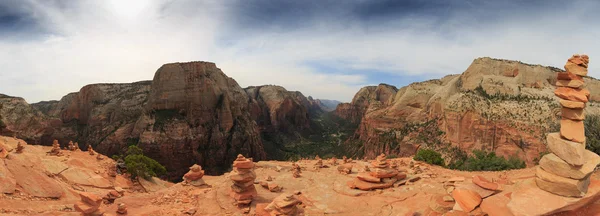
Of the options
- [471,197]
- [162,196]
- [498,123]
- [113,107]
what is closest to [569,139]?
[471,197]

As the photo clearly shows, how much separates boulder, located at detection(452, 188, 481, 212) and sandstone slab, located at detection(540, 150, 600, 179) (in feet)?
7.86

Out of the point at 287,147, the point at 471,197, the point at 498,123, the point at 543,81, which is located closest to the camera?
the point at 471,197

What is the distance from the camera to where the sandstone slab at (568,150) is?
8.77 meters

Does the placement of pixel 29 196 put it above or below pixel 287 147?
above

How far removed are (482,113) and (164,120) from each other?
236 feet

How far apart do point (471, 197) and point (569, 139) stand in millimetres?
3652

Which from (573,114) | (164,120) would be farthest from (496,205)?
(164,120)

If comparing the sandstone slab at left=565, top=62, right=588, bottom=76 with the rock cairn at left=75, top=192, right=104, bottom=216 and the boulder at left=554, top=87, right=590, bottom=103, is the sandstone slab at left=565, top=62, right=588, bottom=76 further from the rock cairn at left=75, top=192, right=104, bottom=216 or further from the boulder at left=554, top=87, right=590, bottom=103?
the rock cairn at left=75, top=192, right=104, bottom=216

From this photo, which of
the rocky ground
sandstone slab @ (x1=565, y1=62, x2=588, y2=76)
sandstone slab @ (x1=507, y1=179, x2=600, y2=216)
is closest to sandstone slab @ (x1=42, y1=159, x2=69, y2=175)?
the rocky ground

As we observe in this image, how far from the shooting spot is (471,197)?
10828 mm

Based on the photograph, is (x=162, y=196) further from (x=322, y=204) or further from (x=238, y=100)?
(x=238, y=100)

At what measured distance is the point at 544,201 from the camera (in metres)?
8.88

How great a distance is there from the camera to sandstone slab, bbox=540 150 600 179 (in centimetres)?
884

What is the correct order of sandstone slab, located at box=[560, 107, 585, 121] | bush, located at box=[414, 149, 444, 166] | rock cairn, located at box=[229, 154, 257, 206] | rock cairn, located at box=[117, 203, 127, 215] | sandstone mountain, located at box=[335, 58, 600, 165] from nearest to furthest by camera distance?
sandstone slab, located at box=[560, 107, 585, 121], rock cairn, located at box=[117, 203, 127, 215], rock cairn, located at box=[229, 154, 257, 206], bush, located at box=[414, 149, 444, 166], sandstone mountain, located at box=[335, 58, 600, 165]
